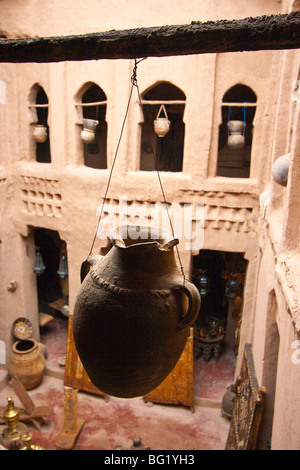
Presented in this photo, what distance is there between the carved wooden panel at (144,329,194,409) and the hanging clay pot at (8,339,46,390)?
217 centimetres

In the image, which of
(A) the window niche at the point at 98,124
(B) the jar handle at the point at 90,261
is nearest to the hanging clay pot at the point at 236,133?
(A) the window niche at the point at 98,124

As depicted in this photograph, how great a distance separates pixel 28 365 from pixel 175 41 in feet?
22.6

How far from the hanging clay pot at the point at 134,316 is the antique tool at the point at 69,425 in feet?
14.4

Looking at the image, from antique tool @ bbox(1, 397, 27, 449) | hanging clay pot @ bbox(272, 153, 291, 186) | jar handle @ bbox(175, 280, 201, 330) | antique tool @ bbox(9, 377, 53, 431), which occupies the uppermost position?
hanging clay pot @ bbox(272, 153, 291, 186)

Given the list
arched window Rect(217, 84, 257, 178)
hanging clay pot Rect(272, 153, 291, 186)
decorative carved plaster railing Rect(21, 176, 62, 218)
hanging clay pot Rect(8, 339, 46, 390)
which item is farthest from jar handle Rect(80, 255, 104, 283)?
arched window Rect(217, 84, 257, 178)

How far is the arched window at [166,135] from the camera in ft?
31.7

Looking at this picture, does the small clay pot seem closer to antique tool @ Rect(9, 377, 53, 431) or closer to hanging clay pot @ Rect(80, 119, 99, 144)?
hanging clay pot @ Rect(80, 119, 99, 144)

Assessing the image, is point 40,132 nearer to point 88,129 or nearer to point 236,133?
point 88,129

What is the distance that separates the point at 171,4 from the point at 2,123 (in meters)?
3.49

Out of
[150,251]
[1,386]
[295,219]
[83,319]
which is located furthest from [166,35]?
[1,386]

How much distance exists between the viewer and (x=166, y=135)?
33.3 ft

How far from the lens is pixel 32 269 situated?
26.7 feet

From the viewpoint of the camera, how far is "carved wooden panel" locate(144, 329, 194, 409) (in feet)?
22.6
